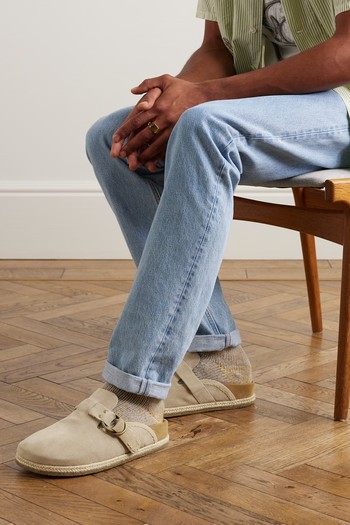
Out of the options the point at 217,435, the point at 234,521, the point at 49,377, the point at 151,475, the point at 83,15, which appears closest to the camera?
the point at 234,521

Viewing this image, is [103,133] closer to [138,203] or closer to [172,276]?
[138,203]

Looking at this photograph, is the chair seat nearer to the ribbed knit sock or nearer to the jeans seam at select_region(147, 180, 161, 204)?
the jeans seam at select_region(147, 180, 161, 204)

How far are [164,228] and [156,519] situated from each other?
0.40 meters

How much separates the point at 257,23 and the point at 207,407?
699 mm

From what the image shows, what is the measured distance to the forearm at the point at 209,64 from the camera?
68.9 inches

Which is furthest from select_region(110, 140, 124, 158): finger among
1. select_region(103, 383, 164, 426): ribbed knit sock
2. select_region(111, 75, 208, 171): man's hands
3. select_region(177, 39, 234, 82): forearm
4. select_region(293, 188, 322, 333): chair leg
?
select_region(293, 188, 322, 333): chair leg

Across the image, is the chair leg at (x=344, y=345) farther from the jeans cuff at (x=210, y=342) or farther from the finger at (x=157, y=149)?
the finger at (x=157, y=149)

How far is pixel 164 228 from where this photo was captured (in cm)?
130

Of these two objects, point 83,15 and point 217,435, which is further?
point 83,15

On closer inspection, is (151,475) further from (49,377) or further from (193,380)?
(49,377)

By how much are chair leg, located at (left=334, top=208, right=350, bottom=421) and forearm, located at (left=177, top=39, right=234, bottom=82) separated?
1.40 ft

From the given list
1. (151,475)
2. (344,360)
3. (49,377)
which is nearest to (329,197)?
(344,360)

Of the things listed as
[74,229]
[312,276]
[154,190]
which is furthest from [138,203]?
[74,229]

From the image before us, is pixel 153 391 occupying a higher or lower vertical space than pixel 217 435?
higher
